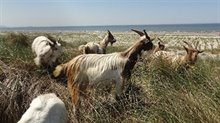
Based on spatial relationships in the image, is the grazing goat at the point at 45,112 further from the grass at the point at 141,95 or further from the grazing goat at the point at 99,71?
the grazing goat at the point at 99,71

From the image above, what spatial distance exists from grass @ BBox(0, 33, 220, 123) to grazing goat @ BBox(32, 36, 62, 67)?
0.64 metres

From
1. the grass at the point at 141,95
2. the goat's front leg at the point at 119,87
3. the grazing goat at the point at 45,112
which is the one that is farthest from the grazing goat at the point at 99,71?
the grazing goat at the point at 45,112

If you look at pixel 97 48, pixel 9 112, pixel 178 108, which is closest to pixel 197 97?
pixel 178 108

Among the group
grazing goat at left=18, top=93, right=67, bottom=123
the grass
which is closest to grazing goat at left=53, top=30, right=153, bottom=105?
the grass

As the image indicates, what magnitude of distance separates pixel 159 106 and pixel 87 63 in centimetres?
209

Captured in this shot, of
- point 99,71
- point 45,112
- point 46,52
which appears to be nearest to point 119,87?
point 99,71

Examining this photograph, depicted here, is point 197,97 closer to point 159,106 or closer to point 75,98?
point 159,106

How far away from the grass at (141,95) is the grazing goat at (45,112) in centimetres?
122

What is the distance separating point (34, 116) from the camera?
5.40 m

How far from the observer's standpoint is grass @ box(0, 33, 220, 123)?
19.0 feet

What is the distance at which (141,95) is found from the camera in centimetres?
727

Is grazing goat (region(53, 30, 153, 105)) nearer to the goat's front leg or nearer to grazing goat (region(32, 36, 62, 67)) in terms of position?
the goat's front leg

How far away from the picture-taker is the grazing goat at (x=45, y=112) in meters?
5.38

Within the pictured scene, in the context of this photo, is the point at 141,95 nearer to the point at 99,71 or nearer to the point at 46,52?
the point at 99,71
